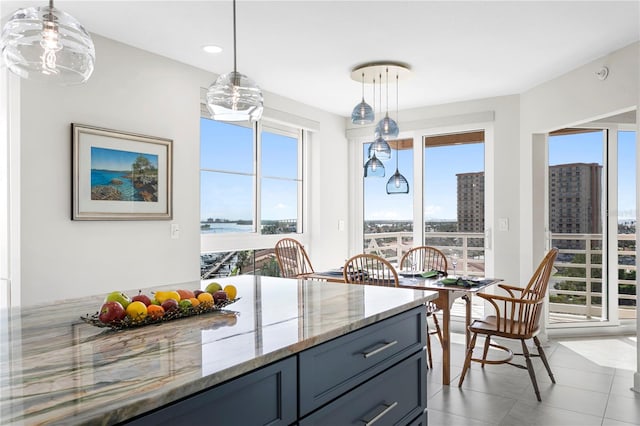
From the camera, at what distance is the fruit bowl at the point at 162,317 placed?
144 cm

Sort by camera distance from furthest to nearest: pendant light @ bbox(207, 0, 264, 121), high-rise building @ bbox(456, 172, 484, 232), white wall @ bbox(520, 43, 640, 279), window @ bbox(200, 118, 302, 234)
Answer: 1. high-rise building @ bbox(456, 172, 484, 232)
2. window @ bbox(200, 118, 302, 234)
3. white wall @ bbox(520, 43, 640, 279)
4. pendant light @ bbox(207, 0, 264, 121)

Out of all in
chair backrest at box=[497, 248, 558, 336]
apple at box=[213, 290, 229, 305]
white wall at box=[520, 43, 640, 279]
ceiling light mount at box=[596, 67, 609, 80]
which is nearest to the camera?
apple at box=[213, 290, 229, 305]

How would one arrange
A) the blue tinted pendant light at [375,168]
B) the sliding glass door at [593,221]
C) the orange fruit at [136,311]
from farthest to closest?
the sliding glass door at [593,221] → the blue tinted pendant light at [375,168] → the orange fruit at [136,311]

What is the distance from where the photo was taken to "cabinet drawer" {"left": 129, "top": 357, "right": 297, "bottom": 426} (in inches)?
39.4

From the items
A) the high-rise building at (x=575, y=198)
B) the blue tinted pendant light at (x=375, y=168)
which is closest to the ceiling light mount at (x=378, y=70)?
the blue tinted pendant light at (x=375, y=168)

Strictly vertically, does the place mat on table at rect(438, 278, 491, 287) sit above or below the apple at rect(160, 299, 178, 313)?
below

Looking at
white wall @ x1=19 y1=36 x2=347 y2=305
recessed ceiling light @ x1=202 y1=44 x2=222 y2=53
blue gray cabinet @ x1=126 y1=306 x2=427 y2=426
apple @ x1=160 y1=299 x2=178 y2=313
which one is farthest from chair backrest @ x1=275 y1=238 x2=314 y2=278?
apple @ x1=160 y1=299 x2=178 y2=313

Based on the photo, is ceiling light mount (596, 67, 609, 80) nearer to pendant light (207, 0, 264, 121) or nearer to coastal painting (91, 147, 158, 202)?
pendant light (207, 0, 264, 121)

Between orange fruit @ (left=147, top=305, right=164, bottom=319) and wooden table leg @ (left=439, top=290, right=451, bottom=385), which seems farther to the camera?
wooden table leg @ (left=439, top=290, right=451, bottom=385)

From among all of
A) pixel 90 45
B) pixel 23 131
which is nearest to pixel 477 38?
pixel 90 45

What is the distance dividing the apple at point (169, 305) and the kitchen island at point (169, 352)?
0.05 m

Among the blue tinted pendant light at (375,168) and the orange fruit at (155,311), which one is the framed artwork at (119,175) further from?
the orange fruit at (155,311)

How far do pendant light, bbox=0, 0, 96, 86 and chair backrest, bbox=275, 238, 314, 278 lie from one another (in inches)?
132

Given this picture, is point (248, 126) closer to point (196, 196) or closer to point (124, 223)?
point (196, 196)
